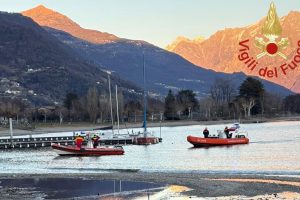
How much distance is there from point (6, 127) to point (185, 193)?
13629 centimetres

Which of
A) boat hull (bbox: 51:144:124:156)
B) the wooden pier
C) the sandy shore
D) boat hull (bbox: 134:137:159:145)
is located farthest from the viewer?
boat hull (bbox: 134:137:159:145)

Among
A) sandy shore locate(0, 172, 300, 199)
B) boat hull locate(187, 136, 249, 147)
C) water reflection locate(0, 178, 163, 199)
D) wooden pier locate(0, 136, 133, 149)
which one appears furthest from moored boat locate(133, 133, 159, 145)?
water reflection locate(0, 178, 163, 199)

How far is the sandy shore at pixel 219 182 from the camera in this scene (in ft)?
112

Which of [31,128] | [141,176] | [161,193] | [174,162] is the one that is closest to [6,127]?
[31,128]

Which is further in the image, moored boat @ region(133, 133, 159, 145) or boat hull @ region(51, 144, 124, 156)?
moored boat @ region(133, 133, 159, 145)

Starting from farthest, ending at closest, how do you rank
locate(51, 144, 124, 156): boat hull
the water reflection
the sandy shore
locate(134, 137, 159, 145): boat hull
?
1. locate(134, 137, 159, 145): boat hull
2. locate(51, 144, 124, 156): boat hull
3. the water reflection
4. the sandy shore

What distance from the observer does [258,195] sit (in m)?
33.1

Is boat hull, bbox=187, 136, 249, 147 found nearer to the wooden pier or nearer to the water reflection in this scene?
the wooden pier

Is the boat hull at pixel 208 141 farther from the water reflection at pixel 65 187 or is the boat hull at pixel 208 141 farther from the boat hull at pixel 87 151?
the water reflection at pixel 65 187

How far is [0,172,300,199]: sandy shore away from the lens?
34.1m

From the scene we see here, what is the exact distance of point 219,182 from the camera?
132 feet

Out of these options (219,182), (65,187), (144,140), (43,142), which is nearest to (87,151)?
(144,140)

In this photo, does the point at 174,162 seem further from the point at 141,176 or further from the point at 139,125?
the point at 139,125

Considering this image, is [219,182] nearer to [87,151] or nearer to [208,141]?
[87,151]
